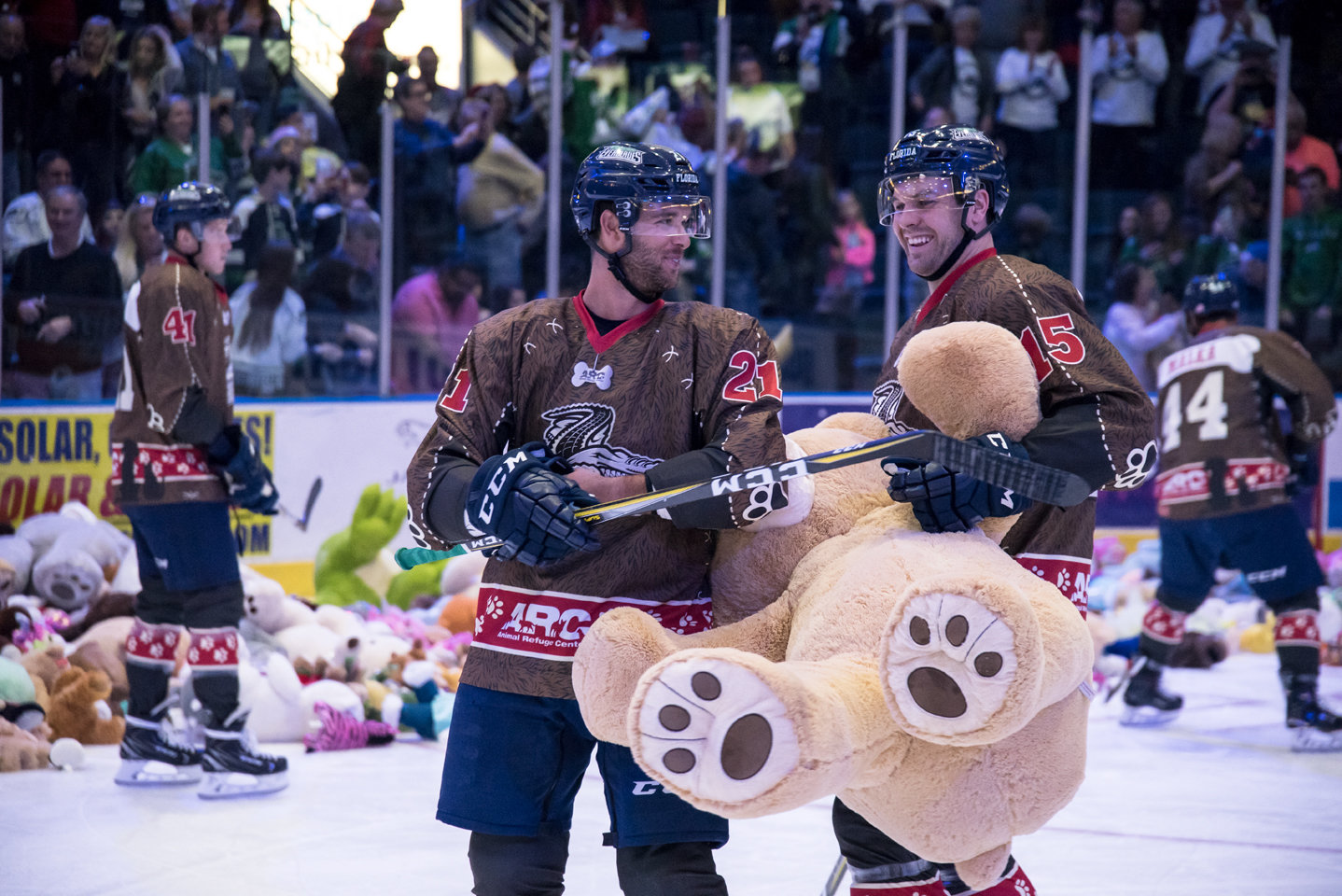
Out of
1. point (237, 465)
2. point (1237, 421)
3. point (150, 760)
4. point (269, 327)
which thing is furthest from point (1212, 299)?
point (269, 327)

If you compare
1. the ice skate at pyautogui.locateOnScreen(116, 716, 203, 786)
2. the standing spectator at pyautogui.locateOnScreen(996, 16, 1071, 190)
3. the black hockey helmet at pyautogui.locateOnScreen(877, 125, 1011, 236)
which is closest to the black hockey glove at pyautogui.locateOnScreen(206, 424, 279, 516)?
the ice skate at pyautogui.locateOnScreen(116, 716, 203, 786)

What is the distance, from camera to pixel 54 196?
6.09 meters

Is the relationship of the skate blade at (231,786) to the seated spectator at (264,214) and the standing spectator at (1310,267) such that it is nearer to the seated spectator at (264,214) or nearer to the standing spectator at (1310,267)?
the seated spectator at (264,214)

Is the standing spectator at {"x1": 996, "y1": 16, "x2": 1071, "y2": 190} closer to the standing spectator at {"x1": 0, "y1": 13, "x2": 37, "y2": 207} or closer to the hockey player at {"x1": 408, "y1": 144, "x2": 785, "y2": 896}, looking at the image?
the standing spectator at {"x1": 0, "y1": 13, "x2": 37, "y2": 207}

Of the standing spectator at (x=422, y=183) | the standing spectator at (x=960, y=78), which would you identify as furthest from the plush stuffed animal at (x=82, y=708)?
the standing spectator at (x=960, y=78)

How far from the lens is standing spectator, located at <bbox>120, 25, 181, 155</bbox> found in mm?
6273

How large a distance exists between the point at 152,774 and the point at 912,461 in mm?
3031

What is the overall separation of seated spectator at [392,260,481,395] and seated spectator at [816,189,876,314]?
205cm

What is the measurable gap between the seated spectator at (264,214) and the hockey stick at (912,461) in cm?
495

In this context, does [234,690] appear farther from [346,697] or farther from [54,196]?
[54,196]

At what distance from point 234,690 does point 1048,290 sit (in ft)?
9.41

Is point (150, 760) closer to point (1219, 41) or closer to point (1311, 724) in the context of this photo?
point (1311, 724)

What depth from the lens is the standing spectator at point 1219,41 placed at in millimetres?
8555

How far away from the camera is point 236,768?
4.11m
